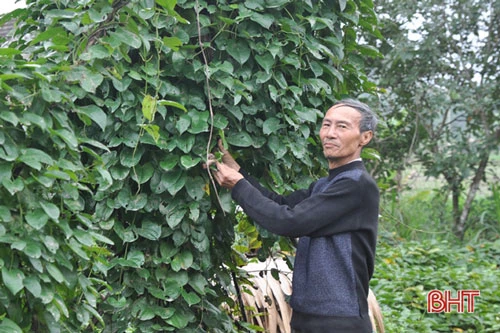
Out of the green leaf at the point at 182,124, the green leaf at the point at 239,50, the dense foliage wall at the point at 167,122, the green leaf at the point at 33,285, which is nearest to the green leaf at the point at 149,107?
the dense foliage wall at the point at 167,122

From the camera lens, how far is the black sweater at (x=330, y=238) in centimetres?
234

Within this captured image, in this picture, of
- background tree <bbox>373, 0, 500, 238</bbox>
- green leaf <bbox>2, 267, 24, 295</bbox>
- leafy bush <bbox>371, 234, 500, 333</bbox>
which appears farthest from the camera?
background tree <bbox>373, 0, 500, 238</bbox>

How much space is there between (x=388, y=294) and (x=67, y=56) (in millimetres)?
3508

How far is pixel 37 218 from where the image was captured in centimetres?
172

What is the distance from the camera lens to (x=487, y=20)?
6.68 meters

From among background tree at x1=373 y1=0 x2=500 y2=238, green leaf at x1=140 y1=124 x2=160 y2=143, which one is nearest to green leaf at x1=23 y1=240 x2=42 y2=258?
green leaf at x1=140 y1=124 x2=160 y2=143

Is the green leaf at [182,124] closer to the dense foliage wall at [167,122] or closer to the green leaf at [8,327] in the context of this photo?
the dense foliage wall at [167,122]

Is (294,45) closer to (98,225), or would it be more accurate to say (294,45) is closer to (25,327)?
(98,225)

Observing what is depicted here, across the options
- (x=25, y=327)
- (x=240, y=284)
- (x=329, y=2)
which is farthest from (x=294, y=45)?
(x=25, y=327)

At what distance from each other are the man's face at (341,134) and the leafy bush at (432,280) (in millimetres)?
2194

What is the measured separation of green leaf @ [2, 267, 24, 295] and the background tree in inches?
Result: 202

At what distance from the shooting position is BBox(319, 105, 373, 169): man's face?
2.49 m

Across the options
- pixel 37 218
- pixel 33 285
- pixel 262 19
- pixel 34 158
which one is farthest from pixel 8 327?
pixel 262 19

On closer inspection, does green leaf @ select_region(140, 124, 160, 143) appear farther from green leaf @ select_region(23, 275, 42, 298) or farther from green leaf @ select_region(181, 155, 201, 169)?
green leaf @ select_region(23, 275, 42, 298)
